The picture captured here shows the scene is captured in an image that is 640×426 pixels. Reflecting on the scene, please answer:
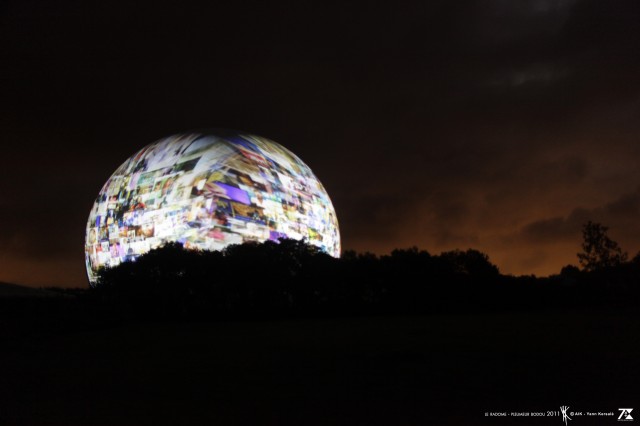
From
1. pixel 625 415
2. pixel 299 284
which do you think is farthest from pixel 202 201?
pixel 625 415

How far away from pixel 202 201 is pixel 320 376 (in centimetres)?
1412

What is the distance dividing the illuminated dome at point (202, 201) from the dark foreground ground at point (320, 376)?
23.5 feet

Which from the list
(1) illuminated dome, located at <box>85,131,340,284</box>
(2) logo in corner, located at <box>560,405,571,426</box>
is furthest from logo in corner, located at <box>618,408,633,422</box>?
(1) illuminated dome, located at <box>85,131,340,284</box>

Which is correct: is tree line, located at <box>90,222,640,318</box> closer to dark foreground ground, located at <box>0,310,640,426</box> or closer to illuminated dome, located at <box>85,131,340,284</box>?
illuminated dome, located at <box>85,131,340,284</box>

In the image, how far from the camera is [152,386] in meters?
9.20

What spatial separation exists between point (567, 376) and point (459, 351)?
9.55ft

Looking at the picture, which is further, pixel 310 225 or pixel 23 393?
pixel 310 225

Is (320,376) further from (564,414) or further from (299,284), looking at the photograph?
(299,284)

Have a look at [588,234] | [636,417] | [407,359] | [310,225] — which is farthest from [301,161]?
[588,234]

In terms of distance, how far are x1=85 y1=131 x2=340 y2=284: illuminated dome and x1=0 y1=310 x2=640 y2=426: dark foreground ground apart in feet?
23.5

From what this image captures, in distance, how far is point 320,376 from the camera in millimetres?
9859

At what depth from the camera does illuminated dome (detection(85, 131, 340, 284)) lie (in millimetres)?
22969

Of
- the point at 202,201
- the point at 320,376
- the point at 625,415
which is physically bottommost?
the point at 625,415

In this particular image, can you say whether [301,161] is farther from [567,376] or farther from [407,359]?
[567,376]
